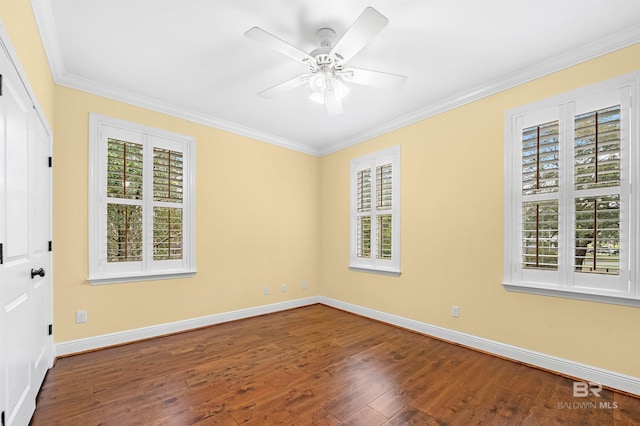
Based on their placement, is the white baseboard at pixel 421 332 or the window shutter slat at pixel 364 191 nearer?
the white baseboard at pixel 421 332

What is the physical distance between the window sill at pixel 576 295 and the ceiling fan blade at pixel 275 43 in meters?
2.77

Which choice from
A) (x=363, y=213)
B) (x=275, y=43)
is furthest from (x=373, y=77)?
(x=363, y=213)

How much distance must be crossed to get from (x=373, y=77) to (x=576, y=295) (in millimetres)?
2502

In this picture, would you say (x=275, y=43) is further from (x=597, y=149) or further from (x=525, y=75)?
(x=597, y=149)

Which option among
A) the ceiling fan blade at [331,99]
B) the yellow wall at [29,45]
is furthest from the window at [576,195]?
the yellow wall at [29,45]

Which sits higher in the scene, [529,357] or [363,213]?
[363,213]

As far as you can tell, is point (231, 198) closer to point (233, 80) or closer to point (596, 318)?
point (233, 80)

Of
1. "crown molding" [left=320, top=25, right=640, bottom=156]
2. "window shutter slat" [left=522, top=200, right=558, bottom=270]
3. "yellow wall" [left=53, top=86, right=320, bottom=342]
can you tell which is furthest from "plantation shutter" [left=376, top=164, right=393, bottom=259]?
"window shutter slat" [left=522, top=200, right=558, bottom=270]

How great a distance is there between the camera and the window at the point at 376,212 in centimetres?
394

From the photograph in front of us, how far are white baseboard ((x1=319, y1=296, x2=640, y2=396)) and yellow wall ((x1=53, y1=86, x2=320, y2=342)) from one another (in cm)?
186

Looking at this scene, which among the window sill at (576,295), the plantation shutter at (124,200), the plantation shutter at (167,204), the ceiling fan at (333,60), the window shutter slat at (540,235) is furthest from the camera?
the plantation shutter at (167,204)

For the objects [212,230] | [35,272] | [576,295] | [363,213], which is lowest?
[576,295]

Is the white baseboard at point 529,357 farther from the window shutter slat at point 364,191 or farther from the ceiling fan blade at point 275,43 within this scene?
the ceiling fan blade at point 275,43

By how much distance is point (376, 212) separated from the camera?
4.23 meters
